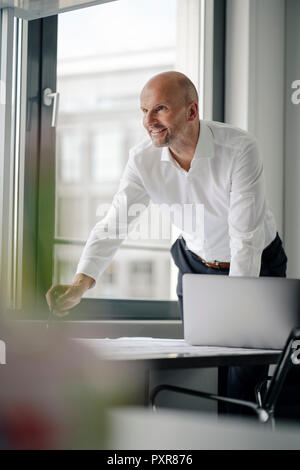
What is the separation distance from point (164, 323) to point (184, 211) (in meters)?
0.72

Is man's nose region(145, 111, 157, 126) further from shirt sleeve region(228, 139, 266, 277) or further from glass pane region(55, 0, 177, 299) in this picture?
glass pane region(55, 0, 177, 299)

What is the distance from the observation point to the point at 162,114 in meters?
2.00

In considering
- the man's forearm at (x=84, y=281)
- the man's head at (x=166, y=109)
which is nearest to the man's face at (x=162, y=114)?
the man's head at (x=166, y=109)

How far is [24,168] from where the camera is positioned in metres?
2.37

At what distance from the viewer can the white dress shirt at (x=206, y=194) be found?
190 centimetres

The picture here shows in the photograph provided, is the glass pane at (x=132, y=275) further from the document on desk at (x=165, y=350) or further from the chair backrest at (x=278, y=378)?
the chair backrest at (x=278, y=378)

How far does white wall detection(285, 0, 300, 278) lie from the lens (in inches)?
134

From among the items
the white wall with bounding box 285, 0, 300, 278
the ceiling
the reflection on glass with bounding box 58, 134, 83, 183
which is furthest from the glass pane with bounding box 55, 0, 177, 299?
the ceiling

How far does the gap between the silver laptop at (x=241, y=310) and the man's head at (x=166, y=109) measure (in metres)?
0.68

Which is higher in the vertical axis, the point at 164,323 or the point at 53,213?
the point at 53,213

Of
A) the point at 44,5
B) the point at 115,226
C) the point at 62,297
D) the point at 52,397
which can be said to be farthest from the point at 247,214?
the point at 52,397

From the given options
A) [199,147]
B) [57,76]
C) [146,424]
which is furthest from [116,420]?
[57,76]

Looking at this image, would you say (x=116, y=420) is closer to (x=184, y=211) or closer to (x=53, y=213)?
(x=184, y=211)
